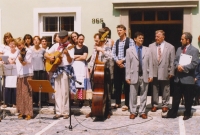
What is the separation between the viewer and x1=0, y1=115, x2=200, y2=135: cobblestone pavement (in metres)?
8.40

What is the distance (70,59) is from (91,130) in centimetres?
173

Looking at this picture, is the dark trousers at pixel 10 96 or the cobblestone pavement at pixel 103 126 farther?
the dark trousers at pixel 10 96

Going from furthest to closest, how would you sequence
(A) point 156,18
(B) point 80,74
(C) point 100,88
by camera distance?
(A) point 156,18, (B) point 80,74, (C) point 100,88

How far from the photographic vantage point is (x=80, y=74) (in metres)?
10.4

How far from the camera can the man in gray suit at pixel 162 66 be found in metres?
9.72

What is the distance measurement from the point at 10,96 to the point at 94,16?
3.47m

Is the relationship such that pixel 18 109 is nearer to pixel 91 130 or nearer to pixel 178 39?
pixel 91 130

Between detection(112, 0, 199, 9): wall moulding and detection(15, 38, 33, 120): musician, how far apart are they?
3.66m

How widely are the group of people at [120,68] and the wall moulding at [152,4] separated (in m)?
2.35


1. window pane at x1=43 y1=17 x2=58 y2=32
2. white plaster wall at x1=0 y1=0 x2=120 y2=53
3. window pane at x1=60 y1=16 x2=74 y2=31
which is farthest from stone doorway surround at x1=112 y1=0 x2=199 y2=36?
window pane at x1=43 y1=17 x2=58 y2=32

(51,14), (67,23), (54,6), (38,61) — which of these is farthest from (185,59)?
(51,14)

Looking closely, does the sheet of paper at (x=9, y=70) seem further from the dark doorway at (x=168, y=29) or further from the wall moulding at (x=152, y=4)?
the dark doorway at (x=168, y=29)

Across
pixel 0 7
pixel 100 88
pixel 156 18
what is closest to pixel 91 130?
pixel 100 88

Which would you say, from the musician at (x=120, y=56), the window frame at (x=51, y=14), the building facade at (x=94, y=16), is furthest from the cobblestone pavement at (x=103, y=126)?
the window frame at (x=51, y=14)
